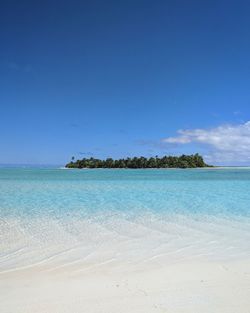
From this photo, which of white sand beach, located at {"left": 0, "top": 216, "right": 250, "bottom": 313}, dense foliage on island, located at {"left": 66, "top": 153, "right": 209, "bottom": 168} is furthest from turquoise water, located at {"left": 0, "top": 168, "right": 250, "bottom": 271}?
dense foliage on island, located at {"left": 66, "top": 153, "right": 209, "bottom": 168}

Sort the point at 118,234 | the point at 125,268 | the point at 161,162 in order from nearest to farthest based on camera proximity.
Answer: the point at 125,268, the point at 118,234, the point at 161,162

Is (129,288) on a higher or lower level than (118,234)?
lower

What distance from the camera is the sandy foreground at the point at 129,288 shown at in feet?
12.0

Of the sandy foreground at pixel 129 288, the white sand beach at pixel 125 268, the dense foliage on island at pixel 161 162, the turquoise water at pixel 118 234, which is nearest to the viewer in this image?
the sandy foreground at pixel 129 288

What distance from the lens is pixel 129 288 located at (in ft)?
14.2

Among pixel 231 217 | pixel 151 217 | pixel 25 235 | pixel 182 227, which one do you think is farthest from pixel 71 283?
pixel 231 217

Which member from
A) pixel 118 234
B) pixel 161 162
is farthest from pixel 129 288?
pixel 161 162

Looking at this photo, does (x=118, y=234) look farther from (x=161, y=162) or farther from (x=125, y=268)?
(x=161, y=162)

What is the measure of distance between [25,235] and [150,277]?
4.03m

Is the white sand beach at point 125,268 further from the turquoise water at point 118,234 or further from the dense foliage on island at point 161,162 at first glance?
the dense foliage on island at point 161,162

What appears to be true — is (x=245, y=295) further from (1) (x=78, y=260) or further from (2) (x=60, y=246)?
(2) (x=60, y=246)

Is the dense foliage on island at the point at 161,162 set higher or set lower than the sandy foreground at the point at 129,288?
higher

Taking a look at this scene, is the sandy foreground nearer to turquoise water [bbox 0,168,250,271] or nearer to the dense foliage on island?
turquoise water [bbox 0,168,250,271]

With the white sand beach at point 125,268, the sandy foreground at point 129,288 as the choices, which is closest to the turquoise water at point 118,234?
the white sand beach at point 125,268
